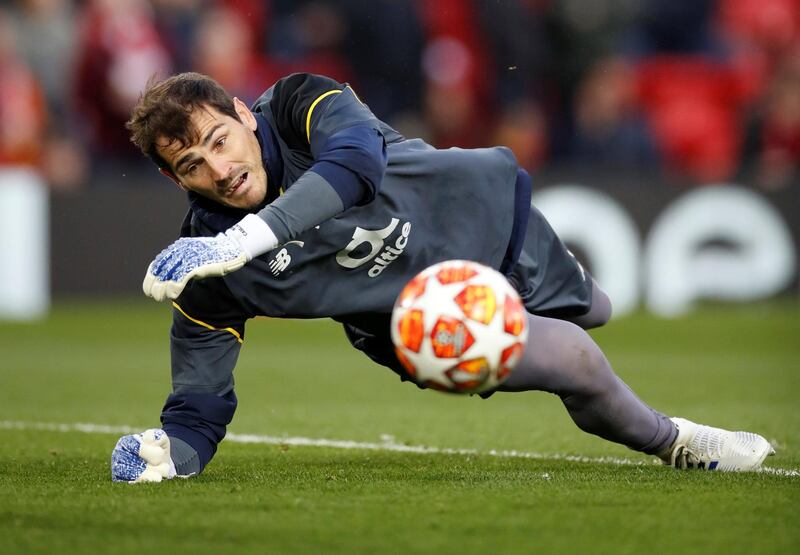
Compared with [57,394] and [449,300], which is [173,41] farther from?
[449,300]

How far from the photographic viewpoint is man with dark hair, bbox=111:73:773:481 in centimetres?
477

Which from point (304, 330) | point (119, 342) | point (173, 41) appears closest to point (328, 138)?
point (119, 342)

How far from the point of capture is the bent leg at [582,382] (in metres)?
4.91

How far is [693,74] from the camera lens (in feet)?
51.7

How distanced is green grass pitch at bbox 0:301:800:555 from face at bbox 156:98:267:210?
1032mm

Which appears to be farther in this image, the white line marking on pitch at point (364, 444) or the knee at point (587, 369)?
the white line marking on pitch at point (364, 444)

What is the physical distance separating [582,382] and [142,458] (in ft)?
5.21

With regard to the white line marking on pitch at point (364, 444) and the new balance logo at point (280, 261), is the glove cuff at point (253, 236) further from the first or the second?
the white line marking on pitch at point (364, 444)

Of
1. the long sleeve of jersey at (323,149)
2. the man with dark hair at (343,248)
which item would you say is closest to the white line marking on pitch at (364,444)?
the man with dark hair at (343,248)

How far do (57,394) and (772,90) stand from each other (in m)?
9.41

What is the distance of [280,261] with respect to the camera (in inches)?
196

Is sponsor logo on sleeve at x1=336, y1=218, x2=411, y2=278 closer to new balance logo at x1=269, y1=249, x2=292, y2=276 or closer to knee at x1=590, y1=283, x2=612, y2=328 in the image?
new balance logo at x1=269, y1=249, x2=292, y2=276

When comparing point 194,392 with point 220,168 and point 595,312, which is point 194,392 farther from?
point 595,312

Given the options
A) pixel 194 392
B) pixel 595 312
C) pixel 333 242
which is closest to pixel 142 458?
pixel 194 392
